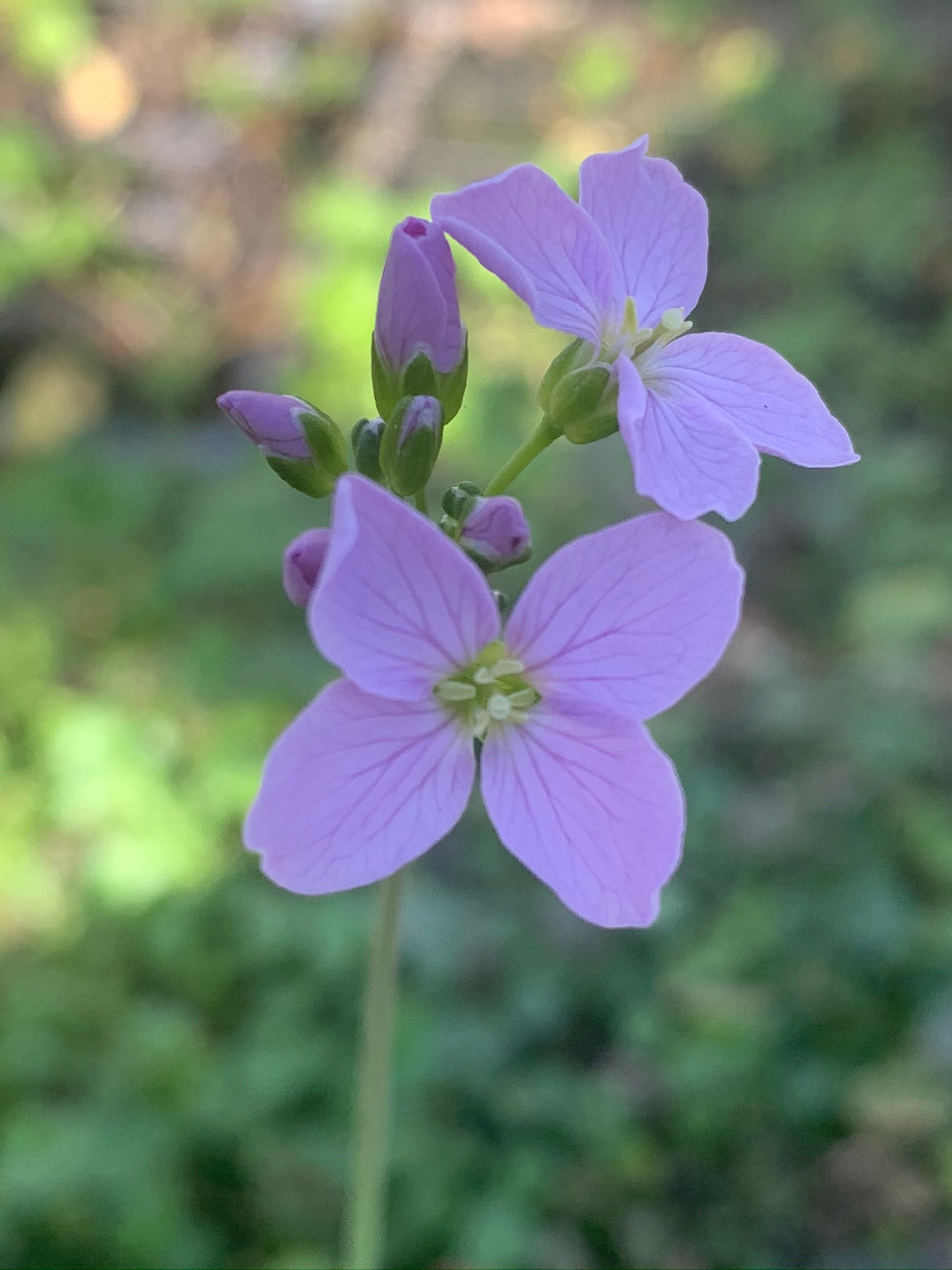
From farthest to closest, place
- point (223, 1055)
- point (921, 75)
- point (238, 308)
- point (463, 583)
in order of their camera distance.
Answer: point (921, 75) < point (238, 308) < point (223, 1055) < point (463, 583)

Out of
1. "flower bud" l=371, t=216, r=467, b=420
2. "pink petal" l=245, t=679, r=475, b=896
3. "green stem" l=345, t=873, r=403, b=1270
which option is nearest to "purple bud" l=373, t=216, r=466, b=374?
"flower bud" l=371, t=216, r=467, b=420

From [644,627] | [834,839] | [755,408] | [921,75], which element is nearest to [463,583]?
[644,627]

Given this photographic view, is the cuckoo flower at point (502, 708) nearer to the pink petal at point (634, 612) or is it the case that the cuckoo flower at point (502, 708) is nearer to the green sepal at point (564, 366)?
the pink petal at point (634, 612)

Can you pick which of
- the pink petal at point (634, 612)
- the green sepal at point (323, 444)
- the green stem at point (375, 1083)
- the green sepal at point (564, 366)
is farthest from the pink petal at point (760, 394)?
the green stem at point (375, 1083)

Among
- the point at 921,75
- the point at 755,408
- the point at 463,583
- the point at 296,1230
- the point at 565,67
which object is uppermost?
the point at 565,67

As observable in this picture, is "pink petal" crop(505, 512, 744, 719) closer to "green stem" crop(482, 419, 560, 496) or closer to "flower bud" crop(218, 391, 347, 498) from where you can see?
"green stem" crop(482, 419, 560, 496)

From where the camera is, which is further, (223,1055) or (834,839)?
(834,839)

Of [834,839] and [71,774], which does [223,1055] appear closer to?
[71,774]
